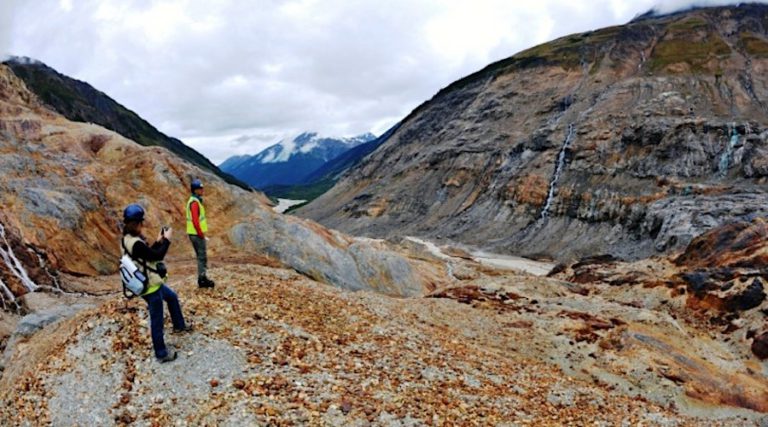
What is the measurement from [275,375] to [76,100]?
182 metres

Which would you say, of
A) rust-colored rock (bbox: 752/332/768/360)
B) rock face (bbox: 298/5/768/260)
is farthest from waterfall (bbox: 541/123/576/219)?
rust-colored rock (bbox: 752/332/768/360)

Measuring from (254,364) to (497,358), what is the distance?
7.78m

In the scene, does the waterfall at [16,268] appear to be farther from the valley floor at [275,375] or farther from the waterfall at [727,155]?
the waterfall at [727,155]

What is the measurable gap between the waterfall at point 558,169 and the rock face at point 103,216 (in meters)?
56.2

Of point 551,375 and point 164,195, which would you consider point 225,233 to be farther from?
point 551,375

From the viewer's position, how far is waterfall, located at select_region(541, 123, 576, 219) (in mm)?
93625

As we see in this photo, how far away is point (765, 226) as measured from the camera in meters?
37.3

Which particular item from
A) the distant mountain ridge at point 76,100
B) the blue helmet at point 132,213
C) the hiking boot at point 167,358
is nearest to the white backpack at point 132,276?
the blue helmet at point 132,213

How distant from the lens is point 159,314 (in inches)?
397

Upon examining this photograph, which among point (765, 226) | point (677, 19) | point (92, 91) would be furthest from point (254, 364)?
point (92, 91)

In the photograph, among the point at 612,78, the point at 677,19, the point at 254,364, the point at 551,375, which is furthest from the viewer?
the point at 677,19

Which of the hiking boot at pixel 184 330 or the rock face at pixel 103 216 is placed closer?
the hiking boot at pixel 184 330

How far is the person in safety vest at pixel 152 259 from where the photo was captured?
384 inches

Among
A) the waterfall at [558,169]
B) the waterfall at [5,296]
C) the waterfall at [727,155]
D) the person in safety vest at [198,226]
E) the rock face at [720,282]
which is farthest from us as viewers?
the waterfall at [558,169]
